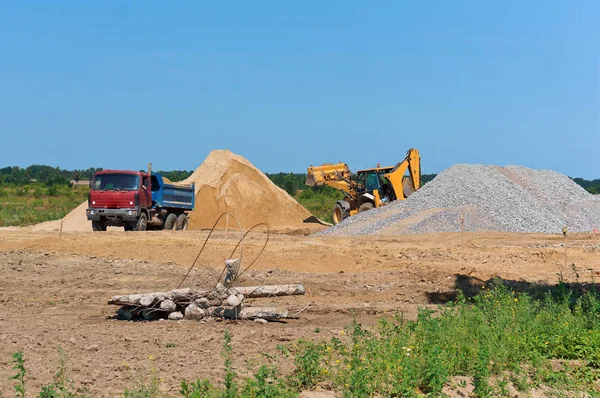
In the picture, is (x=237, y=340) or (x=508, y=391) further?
(x=237, y=340)

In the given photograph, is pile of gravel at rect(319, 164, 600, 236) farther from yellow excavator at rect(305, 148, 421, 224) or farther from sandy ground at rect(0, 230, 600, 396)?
sandy ground at rect(0, 230, 600, 396)

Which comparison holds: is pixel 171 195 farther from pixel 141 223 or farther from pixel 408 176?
pixel 408 176

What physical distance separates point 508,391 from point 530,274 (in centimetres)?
835

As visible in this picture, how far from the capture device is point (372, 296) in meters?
13.4

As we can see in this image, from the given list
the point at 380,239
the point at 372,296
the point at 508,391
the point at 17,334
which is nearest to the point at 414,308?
the point at 372,296

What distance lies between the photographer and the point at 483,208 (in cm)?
2644

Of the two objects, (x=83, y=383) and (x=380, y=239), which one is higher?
(x=380, y=239)

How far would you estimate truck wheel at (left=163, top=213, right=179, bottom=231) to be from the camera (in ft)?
86.9

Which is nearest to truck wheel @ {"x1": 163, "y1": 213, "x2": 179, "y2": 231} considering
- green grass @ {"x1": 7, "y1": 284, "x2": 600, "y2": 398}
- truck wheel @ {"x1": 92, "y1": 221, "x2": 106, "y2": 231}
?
truck wheel @ {"x1": 92, "y1": 221, "x2": 106, "y2": 231}

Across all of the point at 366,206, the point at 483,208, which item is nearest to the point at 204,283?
the point at 483,208

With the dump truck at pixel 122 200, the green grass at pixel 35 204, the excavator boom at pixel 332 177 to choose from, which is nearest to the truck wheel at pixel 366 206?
the excavator boom at pixel 332 177

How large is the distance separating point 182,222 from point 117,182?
4.09m

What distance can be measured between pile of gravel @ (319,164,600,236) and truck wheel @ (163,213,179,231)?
17.4ft

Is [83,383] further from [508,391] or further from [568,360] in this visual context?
[568,360]
